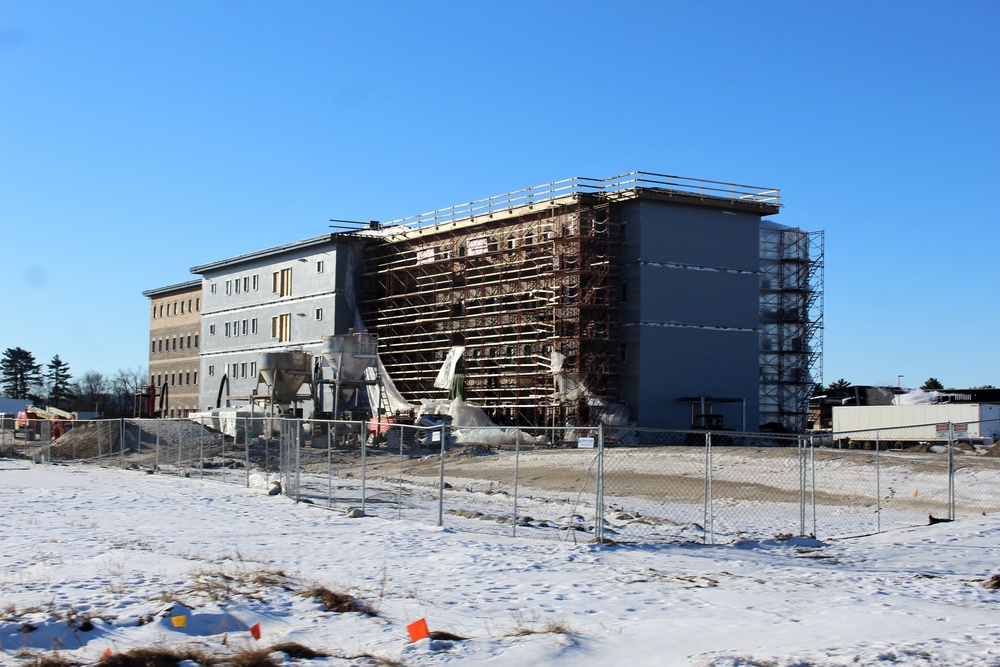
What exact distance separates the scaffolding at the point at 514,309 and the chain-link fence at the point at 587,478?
797cm

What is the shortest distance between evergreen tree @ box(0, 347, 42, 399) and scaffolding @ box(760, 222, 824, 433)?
122731 millimetres

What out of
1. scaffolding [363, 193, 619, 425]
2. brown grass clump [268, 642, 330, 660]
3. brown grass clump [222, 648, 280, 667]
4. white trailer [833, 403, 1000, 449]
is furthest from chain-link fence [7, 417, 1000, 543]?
scaffolding [363, 193, 619, 425]

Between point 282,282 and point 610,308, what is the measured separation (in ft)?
100

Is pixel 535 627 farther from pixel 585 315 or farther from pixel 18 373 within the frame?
pixel 18 373

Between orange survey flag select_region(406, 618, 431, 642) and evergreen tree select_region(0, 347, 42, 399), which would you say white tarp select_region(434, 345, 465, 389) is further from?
evergreen tree select_region(0, 347, 42, 399)

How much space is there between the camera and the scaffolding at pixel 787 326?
2761 inches

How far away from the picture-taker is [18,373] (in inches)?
6250

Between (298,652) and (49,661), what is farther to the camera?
(298,652)

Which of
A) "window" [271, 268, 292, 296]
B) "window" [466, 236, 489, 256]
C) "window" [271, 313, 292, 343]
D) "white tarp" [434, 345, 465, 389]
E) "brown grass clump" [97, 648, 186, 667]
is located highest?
"window" [466, 236, 489, 256]

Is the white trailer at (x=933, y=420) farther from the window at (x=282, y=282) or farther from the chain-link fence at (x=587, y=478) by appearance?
the window at (x=282, y=282)

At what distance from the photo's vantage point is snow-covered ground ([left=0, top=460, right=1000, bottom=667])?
973 cm

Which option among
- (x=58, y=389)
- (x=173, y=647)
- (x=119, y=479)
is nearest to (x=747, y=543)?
(x=173, y=647)

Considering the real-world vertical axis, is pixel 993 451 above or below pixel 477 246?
below

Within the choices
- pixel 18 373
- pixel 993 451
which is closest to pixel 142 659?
pixel 993 451
